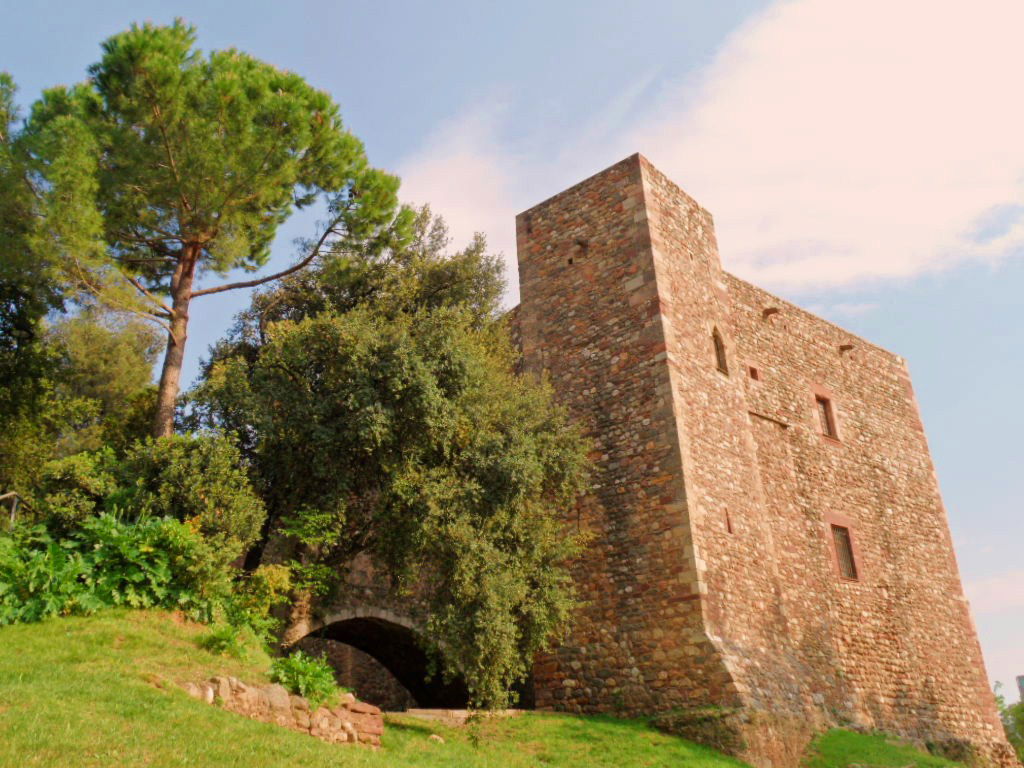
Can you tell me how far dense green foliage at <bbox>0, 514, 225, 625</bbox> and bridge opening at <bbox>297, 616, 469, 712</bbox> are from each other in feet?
13.6

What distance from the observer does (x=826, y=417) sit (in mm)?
18922

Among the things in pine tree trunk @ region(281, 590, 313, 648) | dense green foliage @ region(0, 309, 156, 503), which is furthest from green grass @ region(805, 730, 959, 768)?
dense green foliage @ region(0, 309, 156, 503)

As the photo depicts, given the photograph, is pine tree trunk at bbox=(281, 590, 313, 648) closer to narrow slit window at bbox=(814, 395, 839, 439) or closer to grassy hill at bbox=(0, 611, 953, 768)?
grassy hill at bbox=(0, 611, 953, 768)

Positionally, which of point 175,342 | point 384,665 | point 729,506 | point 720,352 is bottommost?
point 384,665

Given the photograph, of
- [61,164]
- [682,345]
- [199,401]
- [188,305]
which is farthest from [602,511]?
[61,164]

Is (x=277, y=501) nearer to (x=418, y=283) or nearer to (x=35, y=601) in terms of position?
(x=35, y=601)

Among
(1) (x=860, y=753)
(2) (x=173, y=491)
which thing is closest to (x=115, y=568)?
(2) (x=173, y=491)

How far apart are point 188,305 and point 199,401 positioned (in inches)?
82.1

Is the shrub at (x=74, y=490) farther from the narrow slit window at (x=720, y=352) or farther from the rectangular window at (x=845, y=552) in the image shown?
the rectangular window at (x=845, y=552)

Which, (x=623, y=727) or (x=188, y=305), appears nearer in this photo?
(x=623, y=727)

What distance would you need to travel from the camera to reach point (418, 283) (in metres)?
16.2

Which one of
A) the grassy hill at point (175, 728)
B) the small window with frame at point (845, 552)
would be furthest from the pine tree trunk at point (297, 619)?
the small window with frame at point (845, 552)

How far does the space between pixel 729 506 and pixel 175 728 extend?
9.28 m

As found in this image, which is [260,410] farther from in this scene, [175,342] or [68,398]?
[68,398]
